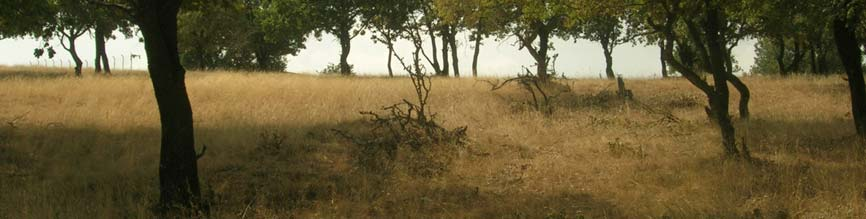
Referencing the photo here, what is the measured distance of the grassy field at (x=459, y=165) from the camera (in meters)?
7.30

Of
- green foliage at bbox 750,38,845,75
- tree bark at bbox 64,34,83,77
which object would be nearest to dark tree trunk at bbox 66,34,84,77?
tree bark at bbox 64,34,83,77

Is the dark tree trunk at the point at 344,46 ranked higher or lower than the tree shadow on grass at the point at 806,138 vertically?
higher

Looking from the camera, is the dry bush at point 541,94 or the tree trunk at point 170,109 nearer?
the tree trunk at point 170,109

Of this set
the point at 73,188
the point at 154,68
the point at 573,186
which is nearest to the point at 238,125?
the point at 73,188

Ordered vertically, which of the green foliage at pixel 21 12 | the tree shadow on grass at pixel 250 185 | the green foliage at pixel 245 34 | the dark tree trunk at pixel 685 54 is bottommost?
the tree shadow on grass at pixel 250 185

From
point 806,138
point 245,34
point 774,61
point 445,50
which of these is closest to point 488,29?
point 445,50

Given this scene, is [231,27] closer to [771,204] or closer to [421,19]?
[421,19]

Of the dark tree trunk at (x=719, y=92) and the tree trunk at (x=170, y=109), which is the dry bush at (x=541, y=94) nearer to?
the dark tree trunk at (x=719, y=92)

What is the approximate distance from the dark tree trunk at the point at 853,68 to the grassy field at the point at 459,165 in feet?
1.59

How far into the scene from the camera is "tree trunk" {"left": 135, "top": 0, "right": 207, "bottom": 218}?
265 inches

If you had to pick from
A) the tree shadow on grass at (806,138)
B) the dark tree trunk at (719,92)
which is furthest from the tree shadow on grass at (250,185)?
the tree shadow on grass at (806,138)

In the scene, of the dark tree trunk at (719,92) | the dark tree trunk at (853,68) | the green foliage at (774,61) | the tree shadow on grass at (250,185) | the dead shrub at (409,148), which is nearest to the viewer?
the tree shadow on grass at (250,185)

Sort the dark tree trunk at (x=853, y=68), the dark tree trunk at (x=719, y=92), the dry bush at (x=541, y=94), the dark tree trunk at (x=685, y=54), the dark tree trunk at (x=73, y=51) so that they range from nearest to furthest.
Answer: the dark tree trunk at (x=719, y=92) → the dark tree trunk at (x=853, y=68) → the dry bush at (x=541, y=94) → the dark tree trunk at (x=685, y=54) → the dark tree trunk at (x=73, y=51)

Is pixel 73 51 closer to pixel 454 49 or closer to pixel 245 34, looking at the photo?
pixel 245 34
